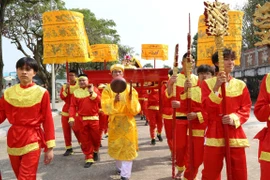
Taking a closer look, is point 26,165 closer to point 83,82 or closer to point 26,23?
point 83,82

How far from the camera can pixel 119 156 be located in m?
5.46

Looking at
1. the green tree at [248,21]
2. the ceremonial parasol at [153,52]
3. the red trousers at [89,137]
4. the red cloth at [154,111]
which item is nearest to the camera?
the red trousers at [89,137]

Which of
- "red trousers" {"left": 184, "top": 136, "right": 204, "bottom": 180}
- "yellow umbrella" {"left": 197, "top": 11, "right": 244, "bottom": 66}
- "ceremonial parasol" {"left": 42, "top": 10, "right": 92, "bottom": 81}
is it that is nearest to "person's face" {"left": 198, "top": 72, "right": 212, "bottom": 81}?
"red trousers" {"left": 184, "top": 136, "right": 204, "bottom": 180}

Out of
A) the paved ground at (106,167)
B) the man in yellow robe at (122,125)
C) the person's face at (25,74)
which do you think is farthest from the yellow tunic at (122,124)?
the person's face at (25,74)

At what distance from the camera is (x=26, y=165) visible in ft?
12.3

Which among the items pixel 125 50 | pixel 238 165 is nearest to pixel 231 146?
pixel 238 165

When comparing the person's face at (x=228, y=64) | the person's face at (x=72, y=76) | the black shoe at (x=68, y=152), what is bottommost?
the black shoe at (x=68, y=152)

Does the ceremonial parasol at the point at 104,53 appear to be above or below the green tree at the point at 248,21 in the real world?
below

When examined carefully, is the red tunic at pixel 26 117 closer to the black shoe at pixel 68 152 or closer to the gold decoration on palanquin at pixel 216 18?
the gold decoration on palanquin at pixel 216 18

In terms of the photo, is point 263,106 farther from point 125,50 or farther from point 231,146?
point 125,50

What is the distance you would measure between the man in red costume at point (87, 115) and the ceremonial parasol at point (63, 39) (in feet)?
1.68

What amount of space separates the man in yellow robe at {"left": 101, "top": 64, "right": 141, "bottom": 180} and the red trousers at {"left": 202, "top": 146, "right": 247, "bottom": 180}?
1.92 m

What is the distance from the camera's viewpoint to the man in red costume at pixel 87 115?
693 cm

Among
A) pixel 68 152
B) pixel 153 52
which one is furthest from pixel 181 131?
pixel 153 52
